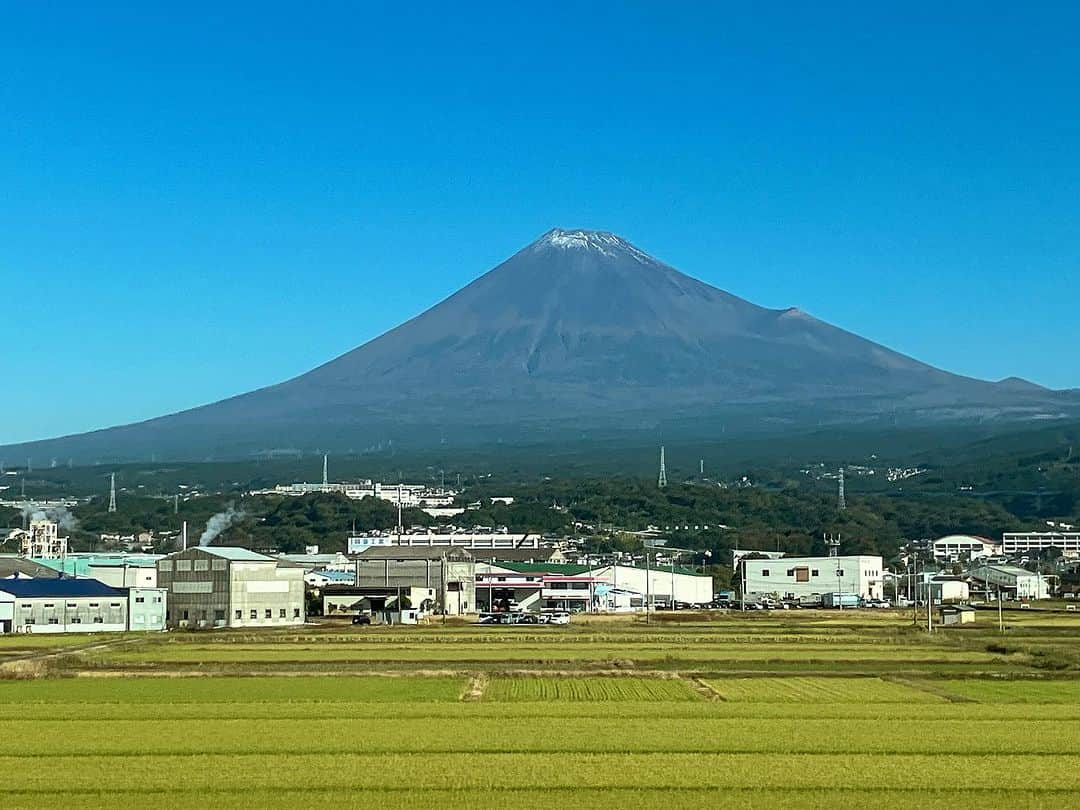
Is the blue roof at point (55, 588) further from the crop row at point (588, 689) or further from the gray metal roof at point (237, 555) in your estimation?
the crop row at point (588, 689)

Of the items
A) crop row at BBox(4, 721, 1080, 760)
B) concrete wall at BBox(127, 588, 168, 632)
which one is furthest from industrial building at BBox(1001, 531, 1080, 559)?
Result: crop row at BBox(4, 721, 1080, 760)

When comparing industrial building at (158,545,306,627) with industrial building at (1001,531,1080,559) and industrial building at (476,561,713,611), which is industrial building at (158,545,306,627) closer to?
industrial building at (476,561,713,611)

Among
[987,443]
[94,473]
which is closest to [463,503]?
[94,473]

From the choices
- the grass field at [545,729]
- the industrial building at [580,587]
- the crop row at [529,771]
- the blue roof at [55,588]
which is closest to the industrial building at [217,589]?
the blue roof at [55,588]

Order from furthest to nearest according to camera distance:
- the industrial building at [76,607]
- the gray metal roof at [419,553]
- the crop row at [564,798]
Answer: the gray metal roof at [419,553] < the industrial building at [76,607] < the crop row at [564,798]

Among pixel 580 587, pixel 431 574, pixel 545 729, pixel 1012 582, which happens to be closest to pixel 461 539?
pixel 580 587

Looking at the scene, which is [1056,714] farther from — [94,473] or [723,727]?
[94,473]
